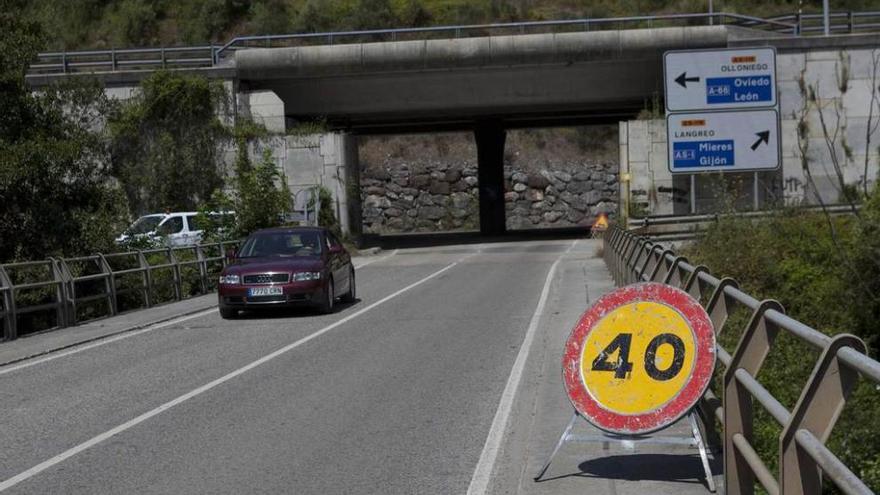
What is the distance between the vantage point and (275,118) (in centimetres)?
4628

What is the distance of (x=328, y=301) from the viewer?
2070 cm

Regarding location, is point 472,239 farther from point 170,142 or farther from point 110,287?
point 110,287

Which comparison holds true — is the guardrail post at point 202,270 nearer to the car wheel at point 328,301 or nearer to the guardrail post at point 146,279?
the guardrail post at point 146,279

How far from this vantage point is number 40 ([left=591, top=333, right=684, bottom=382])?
289 inches

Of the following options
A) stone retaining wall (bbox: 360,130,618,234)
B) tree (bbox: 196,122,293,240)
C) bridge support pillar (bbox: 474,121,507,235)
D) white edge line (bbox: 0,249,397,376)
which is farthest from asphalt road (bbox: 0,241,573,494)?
stone retaining wall (bbox: 360,130,618,234)

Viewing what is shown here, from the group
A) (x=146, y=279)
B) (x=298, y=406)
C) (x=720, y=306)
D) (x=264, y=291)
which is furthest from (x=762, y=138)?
(x=146, y=279)

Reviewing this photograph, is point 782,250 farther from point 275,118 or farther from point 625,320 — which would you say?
point 275,118

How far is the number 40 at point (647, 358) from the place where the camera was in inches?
289

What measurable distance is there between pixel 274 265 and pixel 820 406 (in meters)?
16.8

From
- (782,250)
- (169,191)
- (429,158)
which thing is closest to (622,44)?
(169,191)

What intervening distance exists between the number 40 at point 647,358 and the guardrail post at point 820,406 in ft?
8.88

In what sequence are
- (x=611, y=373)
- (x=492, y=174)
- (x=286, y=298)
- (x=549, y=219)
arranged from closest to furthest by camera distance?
(x=611, y=373)
(x=286, y=298)
(x=492, y=174)
(x=549, y=219)

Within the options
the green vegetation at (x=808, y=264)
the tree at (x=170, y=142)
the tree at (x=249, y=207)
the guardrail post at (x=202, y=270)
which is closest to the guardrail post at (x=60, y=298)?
the guardrail post at (x=202, y=270)

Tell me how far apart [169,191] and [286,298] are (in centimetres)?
2679
